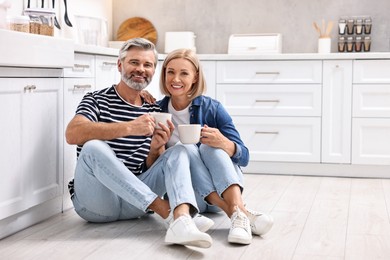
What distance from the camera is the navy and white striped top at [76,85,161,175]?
2.81 meters

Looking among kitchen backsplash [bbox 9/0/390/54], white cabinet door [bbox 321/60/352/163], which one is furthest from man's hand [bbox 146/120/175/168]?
kitchen backsplash [bbox 9/0/390/54]

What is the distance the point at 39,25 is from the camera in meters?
3.08

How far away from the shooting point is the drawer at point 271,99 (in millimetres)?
4438

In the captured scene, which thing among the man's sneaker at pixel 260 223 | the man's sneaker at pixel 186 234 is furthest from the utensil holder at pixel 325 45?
the man's sneaker at pixel 186 234

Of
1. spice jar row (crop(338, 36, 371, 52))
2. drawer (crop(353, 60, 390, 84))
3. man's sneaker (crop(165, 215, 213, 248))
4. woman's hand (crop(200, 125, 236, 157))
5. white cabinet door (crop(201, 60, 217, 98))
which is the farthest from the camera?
spice jar row (crop(338, 36, 371, 52))

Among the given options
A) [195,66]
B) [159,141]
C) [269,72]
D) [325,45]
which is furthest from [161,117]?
[325,45]

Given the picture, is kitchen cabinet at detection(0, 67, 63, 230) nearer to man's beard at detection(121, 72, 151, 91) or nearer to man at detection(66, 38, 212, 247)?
man at detection(66, 38, 212, 247)

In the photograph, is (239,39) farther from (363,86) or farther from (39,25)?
(39,25)

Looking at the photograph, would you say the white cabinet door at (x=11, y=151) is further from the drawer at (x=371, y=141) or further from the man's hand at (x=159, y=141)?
the drawer at (x=371, y=141)

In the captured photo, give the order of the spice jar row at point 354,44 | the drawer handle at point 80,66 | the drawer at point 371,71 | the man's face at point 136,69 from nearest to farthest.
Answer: the man's face at point 136,69 < the drawer handle at point 80,66 < the drawer at point 371,71 < the spice jar row at point 354,44

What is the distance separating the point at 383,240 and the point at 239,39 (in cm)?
248

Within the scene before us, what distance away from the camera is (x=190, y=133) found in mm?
2609

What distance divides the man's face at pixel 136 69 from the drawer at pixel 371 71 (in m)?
1.95

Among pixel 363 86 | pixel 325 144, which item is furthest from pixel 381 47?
pixel 325 144
